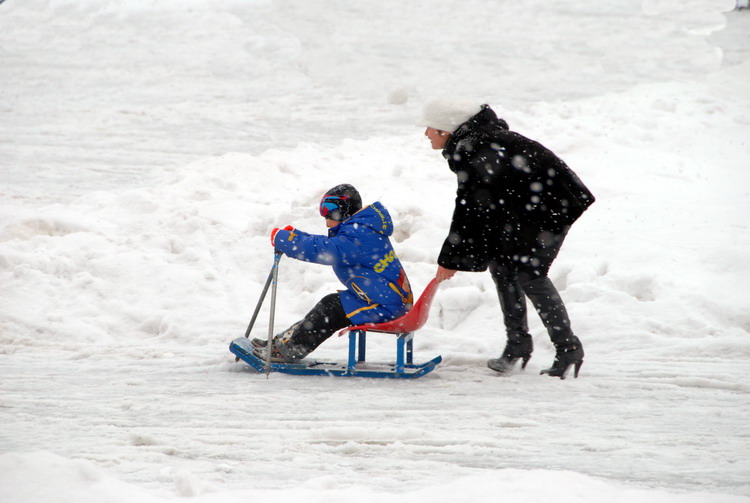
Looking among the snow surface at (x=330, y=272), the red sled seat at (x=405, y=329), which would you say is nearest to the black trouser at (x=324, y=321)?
the red sled seat at (x=405, y=329)

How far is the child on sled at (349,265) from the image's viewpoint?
5137 millimetres

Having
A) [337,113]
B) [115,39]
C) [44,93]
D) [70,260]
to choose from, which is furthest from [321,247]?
[115,39]

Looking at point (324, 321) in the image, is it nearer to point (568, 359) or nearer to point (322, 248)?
point (322, 248)

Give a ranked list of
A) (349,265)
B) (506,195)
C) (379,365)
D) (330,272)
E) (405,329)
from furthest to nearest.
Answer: (330,272)
(379,365)
(349,265)
(405,329)
(506,195)

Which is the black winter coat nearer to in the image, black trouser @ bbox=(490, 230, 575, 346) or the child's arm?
black trouser @ bbox=(490, 230, 575, 346)

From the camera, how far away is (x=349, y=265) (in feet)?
17.1

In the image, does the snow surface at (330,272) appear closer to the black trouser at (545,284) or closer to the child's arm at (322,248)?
the black trouser at (545,284)

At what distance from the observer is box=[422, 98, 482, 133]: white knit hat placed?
5.02 meters

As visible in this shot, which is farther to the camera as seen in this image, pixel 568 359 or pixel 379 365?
pixel 379 365

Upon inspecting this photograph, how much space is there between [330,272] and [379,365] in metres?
2.14

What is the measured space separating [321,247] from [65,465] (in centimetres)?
240

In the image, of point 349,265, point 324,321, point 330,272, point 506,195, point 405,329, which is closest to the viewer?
point 506,195

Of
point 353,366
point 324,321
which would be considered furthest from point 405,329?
point 324,321

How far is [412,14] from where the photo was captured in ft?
68.9
